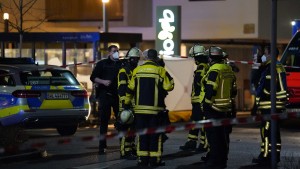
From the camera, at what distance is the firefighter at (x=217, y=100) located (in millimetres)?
12164

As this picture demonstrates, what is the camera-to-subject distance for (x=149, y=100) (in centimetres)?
1234

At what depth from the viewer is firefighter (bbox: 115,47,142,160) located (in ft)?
42.8

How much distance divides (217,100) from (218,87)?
193 mm

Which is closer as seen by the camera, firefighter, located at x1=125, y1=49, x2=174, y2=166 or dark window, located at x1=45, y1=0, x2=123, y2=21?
firefighter, located at x1=125, y1=49, x2=174, y2=166

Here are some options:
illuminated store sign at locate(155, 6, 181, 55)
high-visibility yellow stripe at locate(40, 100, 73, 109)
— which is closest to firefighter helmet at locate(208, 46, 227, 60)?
high-visibility yellow stripe at locate(40, 100, 73, 109)

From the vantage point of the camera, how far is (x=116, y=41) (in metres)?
22.8

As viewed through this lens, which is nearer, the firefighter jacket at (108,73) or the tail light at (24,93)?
the firefighter jacket at (108,73)

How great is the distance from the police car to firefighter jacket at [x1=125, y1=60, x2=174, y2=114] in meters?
4.07

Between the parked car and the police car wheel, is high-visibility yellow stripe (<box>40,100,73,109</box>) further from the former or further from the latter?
the parked car

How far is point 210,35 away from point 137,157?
1776cm

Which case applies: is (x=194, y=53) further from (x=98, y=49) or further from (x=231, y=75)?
(x=98, y=49)

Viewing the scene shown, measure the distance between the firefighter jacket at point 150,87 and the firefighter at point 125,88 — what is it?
1.74ft

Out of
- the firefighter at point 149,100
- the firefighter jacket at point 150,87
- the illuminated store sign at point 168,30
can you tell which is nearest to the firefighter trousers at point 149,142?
the firefighter at point 149,100

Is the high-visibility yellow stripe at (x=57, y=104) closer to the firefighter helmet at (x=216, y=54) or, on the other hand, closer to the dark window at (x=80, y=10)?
the firefighter helmet at (x=216, y=54)
